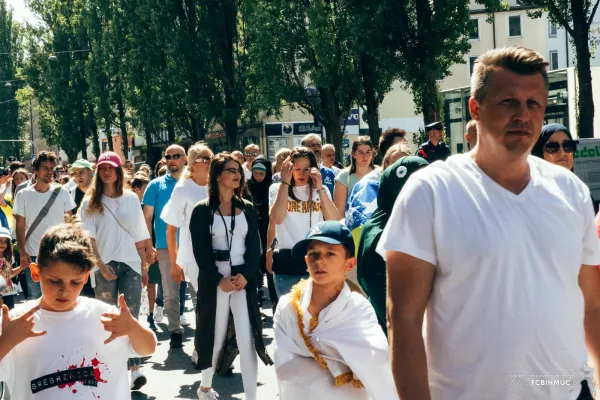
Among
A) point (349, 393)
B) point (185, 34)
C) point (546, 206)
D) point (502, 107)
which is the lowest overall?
point (349, 393)

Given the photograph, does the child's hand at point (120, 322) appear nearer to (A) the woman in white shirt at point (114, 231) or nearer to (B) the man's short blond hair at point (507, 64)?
(B) the man's short blond hair at point (507, 64)

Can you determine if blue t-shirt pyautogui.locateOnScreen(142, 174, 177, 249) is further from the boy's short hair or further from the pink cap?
the boy's short hair

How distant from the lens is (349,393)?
4.06 m

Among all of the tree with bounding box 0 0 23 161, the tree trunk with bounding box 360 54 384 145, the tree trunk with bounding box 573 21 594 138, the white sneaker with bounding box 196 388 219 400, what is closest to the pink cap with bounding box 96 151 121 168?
the white sneaker with bounding box 196 388 219 400

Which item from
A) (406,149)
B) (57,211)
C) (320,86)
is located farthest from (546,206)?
(320,86)

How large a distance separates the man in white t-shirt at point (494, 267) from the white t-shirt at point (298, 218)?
4.49 metres

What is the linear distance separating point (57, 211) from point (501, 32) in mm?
56041

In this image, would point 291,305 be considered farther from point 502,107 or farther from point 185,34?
point 185,34

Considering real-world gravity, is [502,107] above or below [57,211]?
above

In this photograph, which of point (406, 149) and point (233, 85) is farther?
point (233, 85)

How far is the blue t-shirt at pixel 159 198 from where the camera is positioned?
9836mm

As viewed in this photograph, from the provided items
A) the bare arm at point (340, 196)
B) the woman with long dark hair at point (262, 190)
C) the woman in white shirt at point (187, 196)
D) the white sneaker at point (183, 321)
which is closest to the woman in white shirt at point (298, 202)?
the bare arm at point (340, 196)

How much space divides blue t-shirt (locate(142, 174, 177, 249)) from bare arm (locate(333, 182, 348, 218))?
2363mm

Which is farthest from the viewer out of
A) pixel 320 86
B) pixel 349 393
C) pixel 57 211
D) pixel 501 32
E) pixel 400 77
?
pixel 501 32
